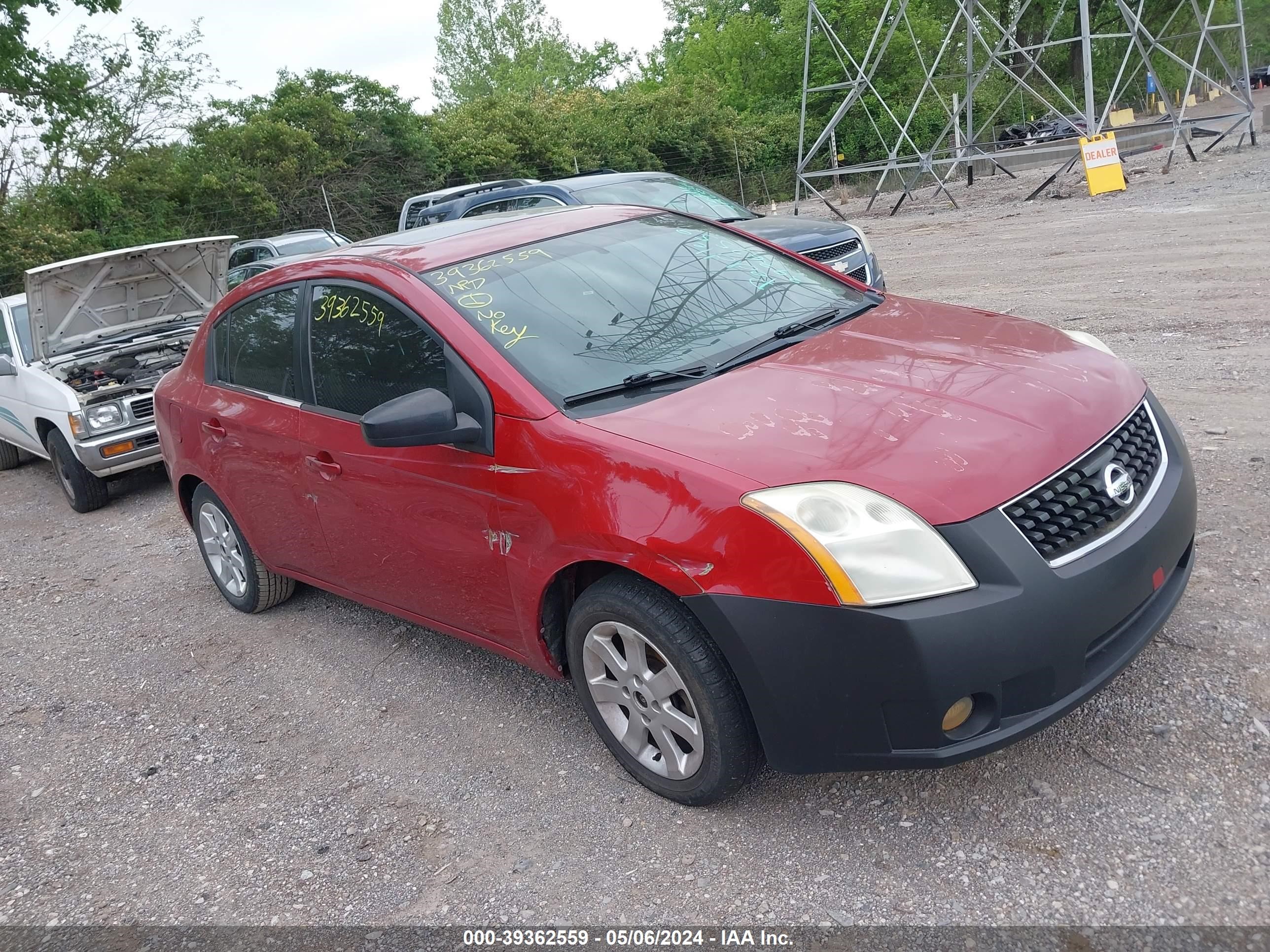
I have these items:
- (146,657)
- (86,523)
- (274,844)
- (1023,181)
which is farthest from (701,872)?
(1023,181)

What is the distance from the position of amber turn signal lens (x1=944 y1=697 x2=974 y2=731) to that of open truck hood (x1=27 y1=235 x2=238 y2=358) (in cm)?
713

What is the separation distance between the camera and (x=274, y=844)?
3.36 metres

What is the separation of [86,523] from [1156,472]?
281 inches

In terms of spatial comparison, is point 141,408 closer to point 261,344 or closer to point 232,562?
point 232,562

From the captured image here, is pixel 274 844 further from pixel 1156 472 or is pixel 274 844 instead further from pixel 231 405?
pixel 1156 472

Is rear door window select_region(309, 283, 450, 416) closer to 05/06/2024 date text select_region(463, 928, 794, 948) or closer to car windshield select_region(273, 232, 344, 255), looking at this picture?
05/06/2024 date text select_region(463, 928, 794, 948)

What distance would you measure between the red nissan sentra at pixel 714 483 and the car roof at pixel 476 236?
0.9 inches

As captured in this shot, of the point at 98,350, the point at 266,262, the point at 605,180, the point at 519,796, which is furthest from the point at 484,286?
the point at 266,262

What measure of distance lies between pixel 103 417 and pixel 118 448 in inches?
10.3

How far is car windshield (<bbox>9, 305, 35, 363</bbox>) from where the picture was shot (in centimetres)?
829

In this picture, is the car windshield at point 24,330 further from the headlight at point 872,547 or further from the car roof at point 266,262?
the headlight at point 872,547

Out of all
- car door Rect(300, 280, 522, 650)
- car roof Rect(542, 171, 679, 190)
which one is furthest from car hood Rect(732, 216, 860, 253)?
car door Rect(300, 280, 522, 650)

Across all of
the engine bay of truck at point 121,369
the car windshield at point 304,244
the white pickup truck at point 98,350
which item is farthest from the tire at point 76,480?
the car windshield at point 304,244

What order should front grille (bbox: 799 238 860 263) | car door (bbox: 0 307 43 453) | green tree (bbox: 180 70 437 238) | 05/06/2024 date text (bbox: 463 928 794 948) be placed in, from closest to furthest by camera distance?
05/06/2024 date text (bbox: 463 928 794 948), car door (bbox: 0 307 43 453), front grille (bbox: 799 238 860 263), green tree (bbox: 180 70 437 238)
